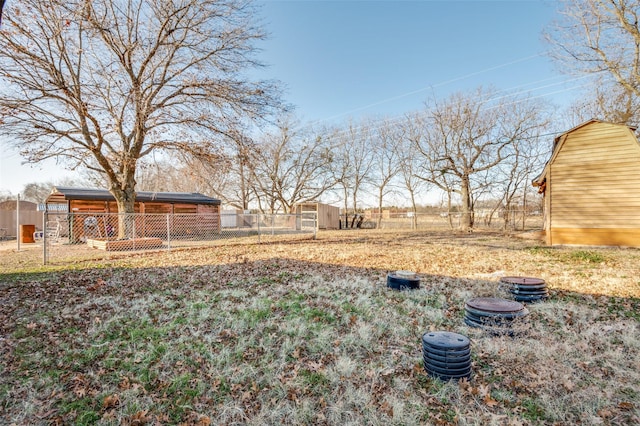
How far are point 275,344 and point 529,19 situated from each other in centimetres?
1769

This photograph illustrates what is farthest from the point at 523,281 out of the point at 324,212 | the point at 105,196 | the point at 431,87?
the point at 324,212

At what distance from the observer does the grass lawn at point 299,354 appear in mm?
2357

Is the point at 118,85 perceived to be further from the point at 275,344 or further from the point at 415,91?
the point at 415,91

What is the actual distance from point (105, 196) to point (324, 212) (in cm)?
1490

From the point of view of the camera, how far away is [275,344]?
3457mm

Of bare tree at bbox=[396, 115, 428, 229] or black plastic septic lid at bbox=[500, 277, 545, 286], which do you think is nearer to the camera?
black plastic septic lid at bbox=[500, 277, 545, 286]

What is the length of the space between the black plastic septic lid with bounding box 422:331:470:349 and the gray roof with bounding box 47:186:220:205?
17143mm

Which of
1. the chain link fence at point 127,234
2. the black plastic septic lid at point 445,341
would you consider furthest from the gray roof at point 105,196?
the black plastic septic lid at point 445,341

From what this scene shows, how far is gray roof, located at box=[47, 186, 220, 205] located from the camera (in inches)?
582

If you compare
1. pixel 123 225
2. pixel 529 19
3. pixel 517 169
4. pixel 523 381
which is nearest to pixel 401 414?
pixel 523 381

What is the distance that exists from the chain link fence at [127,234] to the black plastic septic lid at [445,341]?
744 cm

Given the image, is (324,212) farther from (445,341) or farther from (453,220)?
(445,341)

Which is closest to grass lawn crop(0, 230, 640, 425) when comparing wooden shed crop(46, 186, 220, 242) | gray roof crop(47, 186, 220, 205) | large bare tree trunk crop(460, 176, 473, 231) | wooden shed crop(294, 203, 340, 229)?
wooden shed crop(46, 186, 220, 242)

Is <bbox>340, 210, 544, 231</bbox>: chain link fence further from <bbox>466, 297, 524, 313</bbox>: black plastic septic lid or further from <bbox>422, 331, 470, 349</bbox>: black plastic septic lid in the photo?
<bbox>422, 331, 470, 349</bbox>: black plastic septic lid
